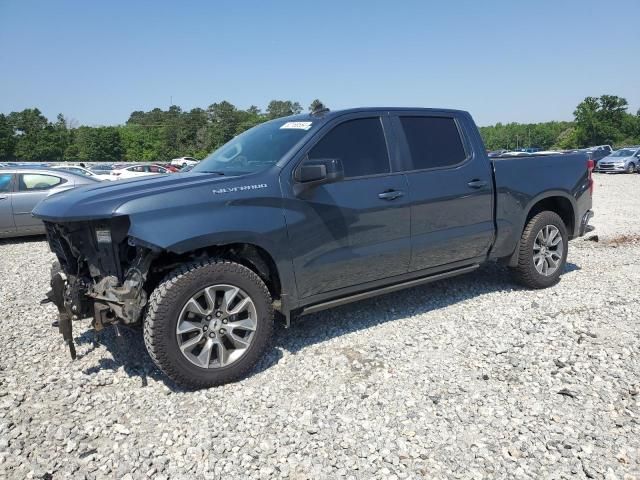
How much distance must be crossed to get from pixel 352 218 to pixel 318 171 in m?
0.55

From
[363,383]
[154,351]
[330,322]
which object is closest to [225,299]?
[154,351]

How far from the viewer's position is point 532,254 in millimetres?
5059

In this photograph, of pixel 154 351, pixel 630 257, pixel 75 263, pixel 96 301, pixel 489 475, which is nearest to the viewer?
pixel 489 475

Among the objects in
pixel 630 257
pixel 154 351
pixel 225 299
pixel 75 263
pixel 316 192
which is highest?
pixel 316 192

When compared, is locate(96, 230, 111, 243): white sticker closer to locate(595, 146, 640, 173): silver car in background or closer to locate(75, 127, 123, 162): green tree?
locate(595, 146, 640, 173): silver car in background

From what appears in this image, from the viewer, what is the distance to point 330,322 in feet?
14.6

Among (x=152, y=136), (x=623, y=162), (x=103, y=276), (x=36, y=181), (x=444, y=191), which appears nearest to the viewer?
(x=103, y=276)

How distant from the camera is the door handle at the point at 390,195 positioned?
393 centimetres

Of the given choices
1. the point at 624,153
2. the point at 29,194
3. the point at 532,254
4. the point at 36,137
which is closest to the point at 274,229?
the point at 532,254

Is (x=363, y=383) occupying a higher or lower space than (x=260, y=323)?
lower

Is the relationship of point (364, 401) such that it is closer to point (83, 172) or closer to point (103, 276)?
point (103, 276)

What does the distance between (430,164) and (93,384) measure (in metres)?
3.29

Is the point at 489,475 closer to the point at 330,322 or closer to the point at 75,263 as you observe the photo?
the point at 330,322

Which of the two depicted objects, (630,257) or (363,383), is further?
(630,257)
